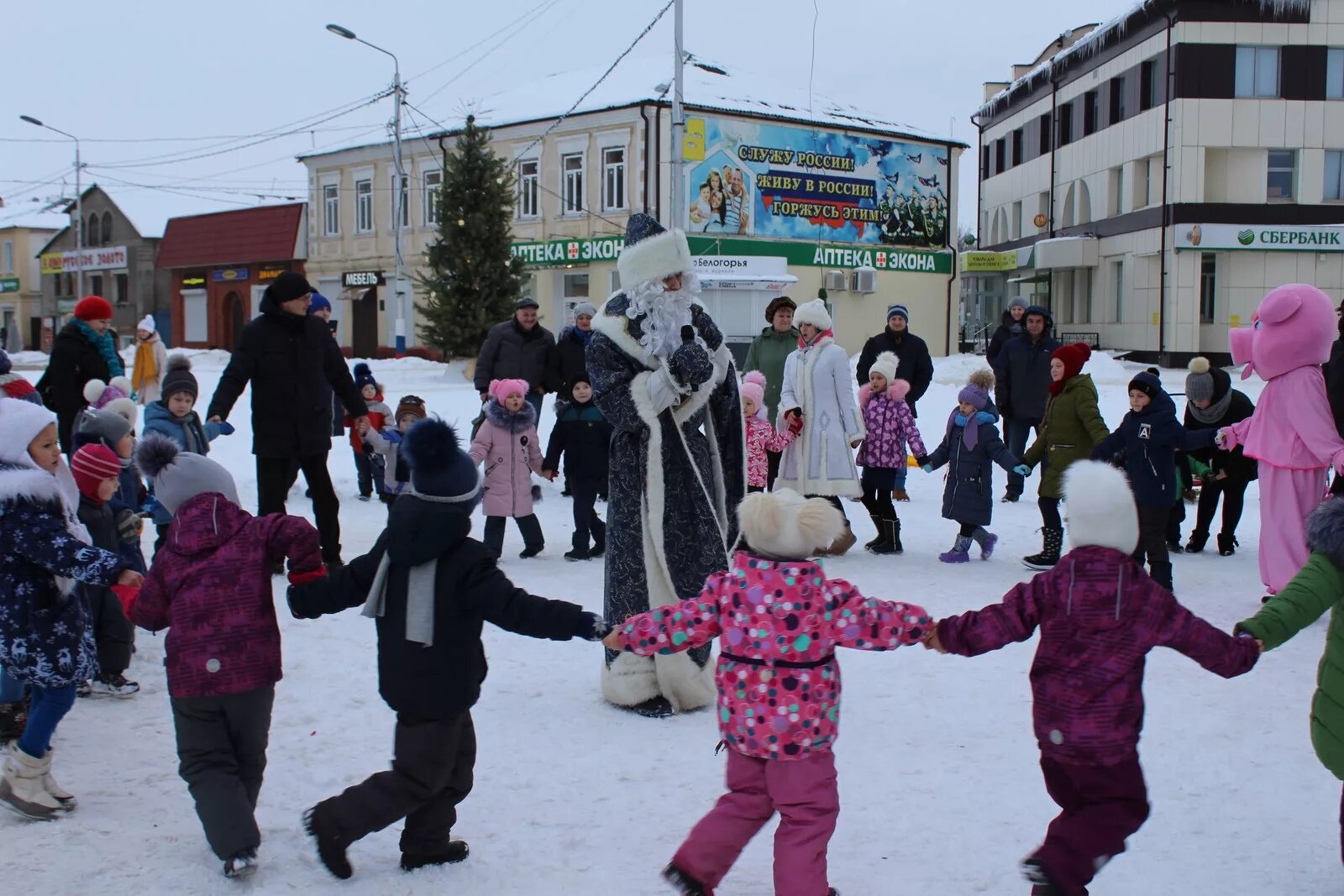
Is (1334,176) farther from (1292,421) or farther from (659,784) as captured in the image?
(659,784)

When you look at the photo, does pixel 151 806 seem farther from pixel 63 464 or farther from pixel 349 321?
pixel 349 321

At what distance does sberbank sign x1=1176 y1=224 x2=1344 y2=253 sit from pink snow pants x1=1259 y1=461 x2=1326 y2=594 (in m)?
28.8

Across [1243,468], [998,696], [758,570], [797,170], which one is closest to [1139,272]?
[797,170]

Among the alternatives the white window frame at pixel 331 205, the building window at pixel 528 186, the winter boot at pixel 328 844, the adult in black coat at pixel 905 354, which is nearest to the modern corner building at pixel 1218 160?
the building window at pixel 528 186

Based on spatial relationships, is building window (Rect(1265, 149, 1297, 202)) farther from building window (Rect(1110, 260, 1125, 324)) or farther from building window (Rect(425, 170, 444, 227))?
building window (Rect(425, 170, 444, 227))

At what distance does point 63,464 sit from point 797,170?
3155 centimetres

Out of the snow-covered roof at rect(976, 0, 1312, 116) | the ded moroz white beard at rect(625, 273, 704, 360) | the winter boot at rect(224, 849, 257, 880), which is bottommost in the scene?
the winter boot at rect(224, 849, 257, 880)

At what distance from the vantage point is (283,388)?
7609 millimetres

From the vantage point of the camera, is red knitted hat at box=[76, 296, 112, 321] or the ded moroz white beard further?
red knitted hat at box=[76, 296, 112, 321]

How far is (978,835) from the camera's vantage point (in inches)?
155

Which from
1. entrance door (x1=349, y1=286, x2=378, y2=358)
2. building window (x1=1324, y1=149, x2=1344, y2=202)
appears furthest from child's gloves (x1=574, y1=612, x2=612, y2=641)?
entrance door (x1=349, y1=286, x2=378, y2=358)

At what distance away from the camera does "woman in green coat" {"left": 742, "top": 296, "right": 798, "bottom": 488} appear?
1047cm

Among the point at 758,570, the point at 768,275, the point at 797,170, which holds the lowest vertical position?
the point at 758,570

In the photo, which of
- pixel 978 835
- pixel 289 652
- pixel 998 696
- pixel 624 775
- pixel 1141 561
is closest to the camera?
pixel 978 835
